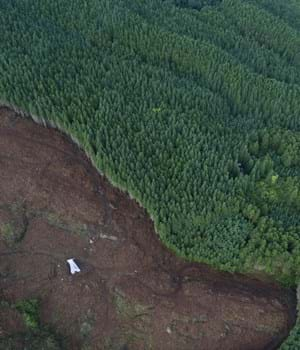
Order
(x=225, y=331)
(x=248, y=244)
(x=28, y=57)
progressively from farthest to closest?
(x=28, y=57) → (x=248, y=244) → (x=225, y=331)

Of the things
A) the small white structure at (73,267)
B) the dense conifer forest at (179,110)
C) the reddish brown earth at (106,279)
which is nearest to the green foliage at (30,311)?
the reddish brown earth at (106,279)

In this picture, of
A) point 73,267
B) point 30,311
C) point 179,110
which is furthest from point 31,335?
point 179,110

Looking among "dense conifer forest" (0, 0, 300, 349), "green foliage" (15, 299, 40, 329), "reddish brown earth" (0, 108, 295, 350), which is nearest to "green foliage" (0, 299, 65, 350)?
"green foliage" (15, 299, 40, 329)

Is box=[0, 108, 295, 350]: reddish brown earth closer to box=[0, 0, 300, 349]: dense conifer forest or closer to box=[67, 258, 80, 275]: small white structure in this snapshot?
box=[67, 258, 80, 275]: small white structure

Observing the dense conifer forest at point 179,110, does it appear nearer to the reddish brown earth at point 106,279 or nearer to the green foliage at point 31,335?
the reddish brown earth at point 106,279

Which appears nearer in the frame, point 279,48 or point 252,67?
point 252,67

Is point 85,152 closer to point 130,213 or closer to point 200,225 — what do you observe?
point 130,213

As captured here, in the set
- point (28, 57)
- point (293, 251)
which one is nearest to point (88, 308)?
point (293, 251)
